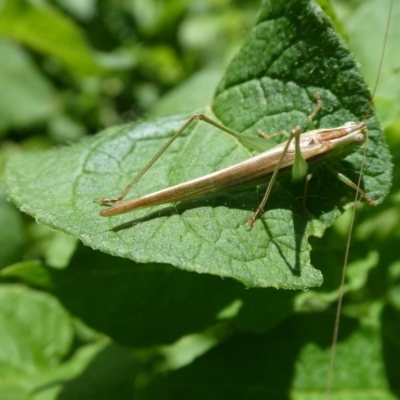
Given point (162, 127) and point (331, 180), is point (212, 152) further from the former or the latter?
point (331, 180)

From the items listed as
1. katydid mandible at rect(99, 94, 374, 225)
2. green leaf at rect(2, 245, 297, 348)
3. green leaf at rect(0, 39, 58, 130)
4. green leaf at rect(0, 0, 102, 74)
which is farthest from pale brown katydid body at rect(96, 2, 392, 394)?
green leaf at rect(0, 39, 58, 130)

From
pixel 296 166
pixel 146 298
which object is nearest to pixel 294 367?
pixel 146 298

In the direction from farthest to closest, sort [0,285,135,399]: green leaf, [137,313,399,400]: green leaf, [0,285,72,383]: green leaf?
[0,285,72,383]: green leaf → [0,285,135,399]: green leaf → [137,313,399,400]: green leaf

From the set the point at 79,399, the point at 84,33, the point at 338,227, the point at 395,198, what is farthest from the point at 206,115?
the point at 84,33

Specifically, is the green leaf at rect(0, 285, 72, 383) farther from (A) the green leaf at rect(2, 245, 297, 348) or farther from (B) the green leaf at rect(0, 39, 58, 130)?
(B) the green leaf at rect(0, 39, 58, 130)

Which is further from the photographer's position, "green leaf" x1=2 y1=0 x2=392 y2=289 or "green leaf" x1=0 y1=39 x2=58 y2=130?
"green leaf" x1=0 y1=39 x2=58 y2=130

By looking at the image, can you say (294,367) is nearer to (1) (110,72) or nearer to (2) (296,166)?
(2) (296,166)
